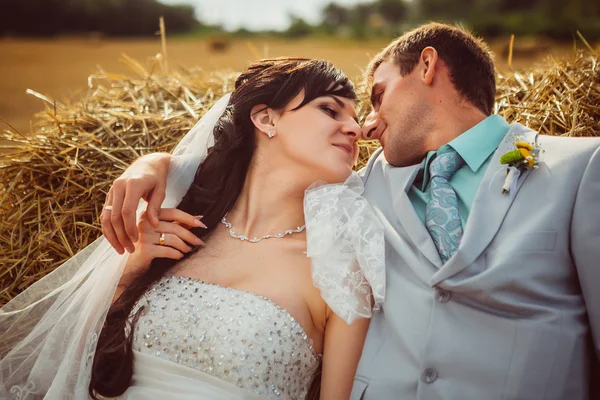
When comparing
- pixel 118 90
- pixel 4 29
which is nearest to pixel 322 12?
pixel 4 29

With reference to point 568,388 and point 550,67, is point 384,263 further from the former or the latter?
point 550,67

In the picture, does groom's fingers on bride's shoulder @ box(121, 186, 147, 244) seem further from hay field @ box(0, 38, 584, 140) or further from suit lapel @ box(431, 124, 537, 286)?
hay field @ box(0, 38, 584, 140)

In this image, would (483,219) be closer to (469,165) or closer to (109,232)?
(469,165)

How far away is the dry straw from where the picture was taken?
3.27m

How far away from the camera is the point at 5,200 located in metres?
3.46

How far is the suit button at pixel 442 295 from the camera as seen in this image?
2.13 meters

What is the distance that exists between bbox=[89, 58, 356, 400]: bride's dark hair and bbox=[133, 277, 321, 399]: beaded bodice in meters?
0.21

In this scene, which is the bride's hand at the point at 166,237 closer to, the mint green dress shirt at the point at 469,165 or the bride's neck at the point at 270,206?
the bride's neck at the point at 270,206

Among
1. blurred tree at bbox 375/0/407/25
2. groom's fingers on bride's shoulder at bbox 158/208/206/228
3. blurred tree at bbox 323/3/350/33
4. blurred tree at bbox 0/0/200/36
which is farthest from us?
blurred tree at bbox 375/0/407/25

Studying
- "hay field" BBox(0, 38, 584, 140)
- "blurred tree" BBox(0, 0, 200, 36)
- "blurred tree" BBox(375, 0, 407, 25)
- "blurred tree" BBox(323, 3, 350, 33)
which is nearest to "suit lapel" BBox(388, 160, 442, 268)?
"hay field" BBox(0, 38, 584, 140)

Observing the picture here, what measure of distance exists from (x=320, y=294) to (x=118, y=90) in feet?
9.30

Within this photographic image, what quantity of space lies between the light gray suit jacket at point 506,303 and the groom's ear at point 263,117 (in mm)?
1075

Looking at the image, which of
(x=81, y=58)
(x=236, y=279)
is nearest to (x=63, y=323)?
(x=236, y=279)

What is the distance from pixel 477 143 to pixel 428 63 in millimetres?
672
